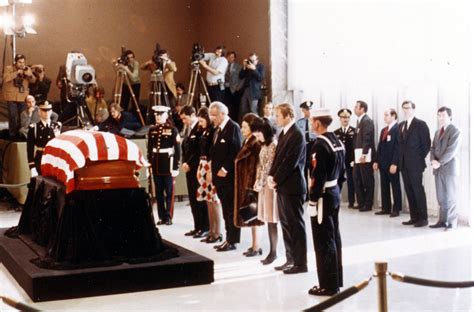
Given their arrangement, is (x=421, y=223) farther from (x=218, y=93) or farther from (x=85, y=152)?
(x=218, y=93)

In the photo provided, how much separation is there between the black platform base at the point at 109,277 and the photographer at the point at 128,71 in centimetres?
825

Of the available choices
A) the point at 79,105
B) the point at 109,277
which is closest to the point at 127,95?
the point at 79,105

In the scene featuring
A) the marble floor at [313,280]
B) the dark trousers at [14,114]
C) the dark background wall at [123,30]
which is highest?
the dark background wall at [123,30]

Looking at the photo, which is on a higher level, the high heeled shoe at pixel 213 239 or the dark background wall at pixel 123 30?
the dark background wall at pixel 123 30

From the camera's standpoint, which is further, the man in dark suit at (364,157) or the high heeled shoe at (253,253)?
the man in dark suit at (364,157)

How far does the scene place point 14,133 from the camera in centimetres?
1348

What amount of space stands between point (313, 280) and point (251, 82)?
8.02 m

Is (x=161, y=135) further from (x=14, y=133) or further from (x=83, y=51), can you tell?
(x=83, y=51)

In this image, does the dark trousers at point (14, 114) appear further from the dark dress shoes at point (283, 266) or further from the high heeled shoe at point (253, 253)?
the dark dress shoes at point (283, 266)

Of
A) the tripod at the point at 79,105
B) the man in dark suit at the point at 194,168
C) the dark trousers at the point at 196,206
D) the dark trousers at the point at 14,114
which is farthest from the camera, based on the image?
the dark trousers at the point at 14,114

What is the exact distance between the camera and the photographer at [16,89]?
541 inches

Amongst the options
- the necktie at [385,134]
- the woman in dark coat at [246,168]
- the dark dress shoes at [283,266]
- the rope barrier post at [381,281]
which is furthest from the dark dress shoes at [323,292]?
the necktie at [385,134]

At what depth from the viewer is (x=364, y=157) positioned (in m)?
11.9

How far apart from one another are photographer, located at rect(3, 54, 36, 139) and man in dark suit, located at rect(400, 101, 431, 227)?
21.5ft
